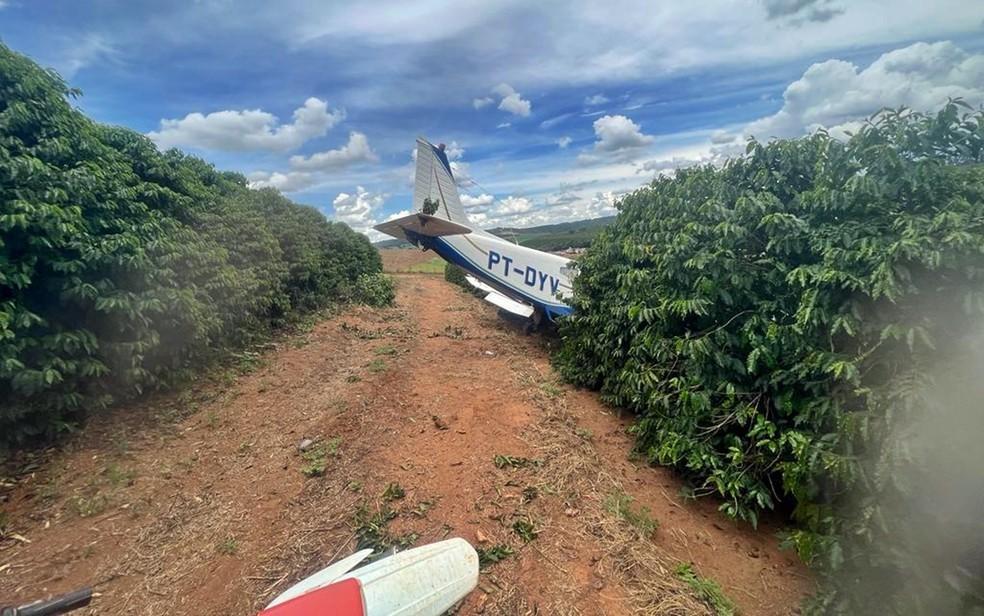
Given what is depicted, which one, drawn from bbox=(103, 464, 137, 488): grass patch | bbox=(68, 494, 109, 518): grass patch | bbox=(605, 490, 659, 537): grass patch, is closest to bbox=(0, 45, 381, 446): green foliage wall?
bbox=(103, 464, 137, 488): grass patch

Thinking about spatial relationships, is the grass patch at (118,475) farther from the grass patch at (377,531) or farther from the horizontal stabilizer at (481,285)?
the horizontal stabilizer at (481,285)

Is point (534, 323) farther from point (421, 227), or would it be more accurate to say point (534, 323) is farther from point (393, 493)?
point (393, 493)

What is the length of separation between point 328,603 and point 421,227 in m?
11.7

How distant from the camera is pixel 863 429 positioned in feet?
9.65

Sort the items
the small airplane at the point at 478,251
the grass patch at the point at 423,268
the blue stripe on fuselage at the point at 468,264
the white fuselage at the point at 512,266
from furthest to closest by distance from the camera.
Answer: the grass patch at the point at 423,268, the blue stripe on fuselage at the point at 468,264, the small airplane at the point at 478,251, the white fuselage at the point at 512,266

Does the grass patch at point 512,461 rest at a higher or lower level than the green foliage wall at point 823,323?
lower

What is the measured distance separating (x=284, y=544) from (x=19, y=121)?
5040mm

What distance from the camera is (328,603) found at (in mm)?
1989

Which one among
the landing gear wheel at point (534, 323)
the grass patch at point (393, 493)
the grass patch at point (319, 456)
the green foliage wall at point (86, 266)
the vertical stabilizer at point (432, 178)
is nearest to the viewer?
the grass patch at point (393, 493)

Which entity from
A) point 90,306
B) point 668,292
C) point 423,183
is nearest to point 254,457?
point 90,306

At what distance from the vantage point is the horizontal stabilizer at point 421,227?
41.9 ft

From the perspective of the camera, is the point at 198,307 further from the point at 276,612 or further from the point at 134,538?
the point at 276,612

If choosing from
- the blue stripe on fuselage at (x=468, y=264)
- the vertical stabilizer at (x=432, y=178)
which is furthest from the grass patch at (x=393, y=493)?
the vertical stabilizer at (x=432, y=178)

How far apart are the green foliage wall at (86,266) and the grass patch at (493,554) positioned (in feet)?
14.0
